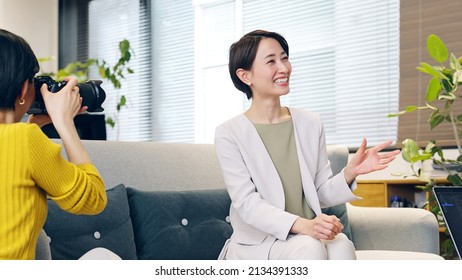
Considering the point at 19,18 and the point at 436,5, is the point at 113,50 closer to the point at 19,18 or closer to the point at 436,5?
the point at 19,18

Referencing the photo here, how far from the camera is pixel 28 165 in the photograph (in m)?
1.04

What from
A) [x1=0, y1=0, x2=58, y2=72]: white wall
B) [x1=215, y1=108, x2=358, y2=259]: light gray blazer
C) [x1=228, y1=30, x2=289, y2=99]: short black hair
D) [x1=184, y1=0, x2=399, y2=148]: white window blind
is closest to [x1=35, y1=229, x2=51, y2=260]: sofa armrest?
[x1=215, y1=108, x2=358, y2=259]: light gray blazer

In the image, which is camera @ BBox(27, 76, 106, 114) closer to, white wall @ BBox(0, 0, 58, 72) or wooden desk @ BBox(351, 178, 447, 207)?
wooden desk @ BBox(351, 178, 447, 207)

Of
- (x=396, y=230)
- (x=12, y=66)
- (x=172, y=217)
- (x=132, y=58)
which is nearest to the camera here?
(x=12, y=66)

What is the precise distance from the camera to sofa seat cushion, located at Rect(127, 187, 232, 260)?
181cm

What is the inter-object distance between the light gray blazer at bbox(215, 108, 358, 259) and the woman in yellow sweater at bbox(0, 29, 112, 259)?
51 centimetres

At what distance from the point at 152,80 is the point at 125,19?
24.6 inches

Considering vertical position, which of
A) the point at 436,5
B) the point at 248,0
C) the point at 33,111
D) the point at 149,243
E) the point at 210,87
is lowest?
the point at 149,243

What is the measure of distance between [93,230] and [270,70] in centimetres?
68

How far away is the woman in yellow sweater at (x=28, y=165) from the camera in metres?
1.03

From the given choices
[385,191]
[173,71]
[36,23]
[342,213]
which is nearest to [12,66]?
[342,213]

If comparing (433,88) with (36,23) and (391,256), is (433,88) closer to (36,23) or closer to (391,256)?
(391,256)

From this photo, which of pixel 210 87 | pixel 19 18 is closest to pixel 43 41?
pixel 19 18

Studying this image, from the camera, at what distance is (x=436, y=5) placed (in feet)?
11.4
